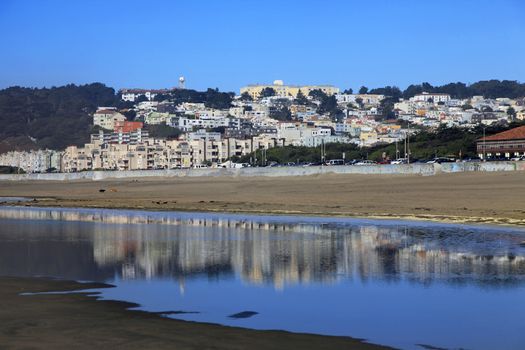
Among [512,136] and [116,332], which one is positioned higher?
[512,136]

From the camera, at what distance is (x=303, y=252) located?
19.0 metres

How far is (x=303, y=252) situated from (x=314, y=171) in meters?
47.7

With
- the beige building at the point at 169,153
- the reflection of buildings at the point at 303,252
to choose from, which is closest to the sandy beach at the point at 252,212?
the reflection of buildings at the point at 303,252

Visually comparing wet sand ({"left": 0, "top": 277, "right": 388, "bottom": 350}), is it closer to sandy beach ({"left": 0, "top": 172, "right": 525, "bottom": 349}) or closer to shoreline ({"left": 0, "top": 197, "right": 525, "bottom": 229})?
sandy beach ({"left": 0, "top": 172, "right": 525, "bottom": 349})

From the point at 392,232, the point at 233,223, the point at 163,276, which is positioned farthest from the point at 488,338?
the point at 233,223

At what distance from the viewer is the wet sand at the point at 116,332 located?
9352 millimetres

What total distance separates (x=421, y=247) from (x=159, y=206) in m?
22.8

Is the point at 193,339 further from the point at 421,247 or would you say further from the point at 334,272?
the point at 421,247

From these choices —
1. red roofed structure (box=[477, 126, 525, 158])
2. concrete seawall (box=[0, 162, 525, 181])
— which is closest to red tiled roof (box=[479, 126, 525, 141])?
red roofed structure (box=[477, 126, 525, 158])

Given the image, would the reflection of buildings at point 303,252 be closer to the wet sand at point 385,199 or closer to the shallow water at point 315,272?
the shallow water at point 315,272

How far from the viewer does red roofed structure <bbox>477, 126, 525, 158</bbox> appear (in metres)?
68.2

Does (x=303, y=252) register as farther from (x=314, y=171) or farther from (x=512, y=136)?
(x=512, y=136)

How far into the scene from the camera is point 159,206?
134 feet

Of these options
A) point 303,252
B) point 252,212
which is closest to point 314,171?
point 252,212
